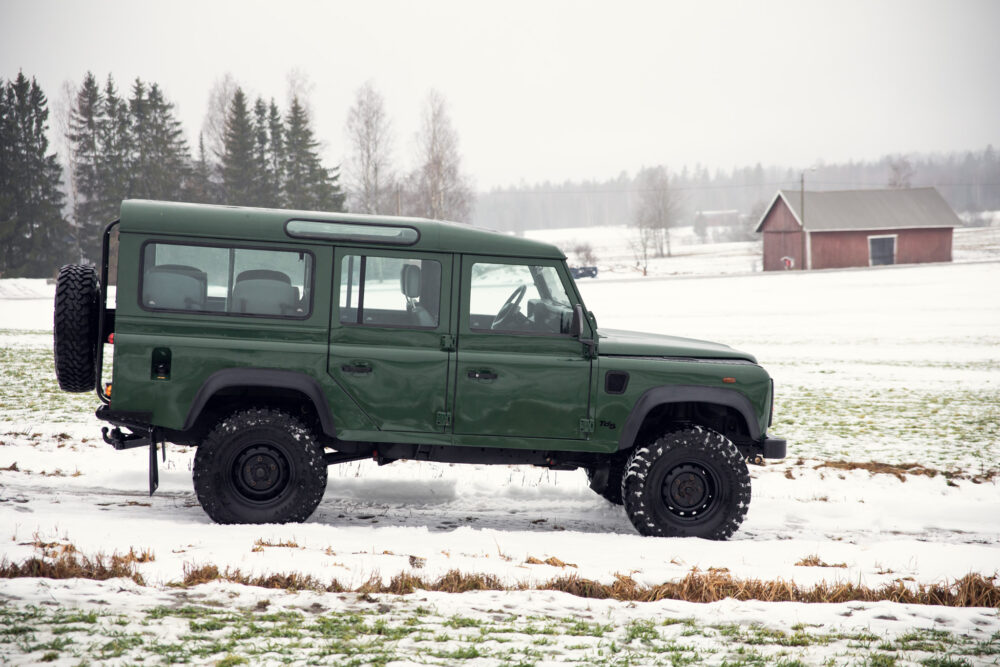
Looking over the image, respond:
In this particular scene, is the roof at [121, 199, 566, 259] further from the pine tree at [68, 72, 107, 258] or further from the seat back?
the pine tree at [68, 72, 107, 258]

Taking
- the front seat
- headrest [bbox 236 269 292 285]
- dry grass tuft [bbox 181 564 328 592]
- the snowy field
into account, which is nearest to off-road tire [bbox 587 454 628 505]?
the snowy field

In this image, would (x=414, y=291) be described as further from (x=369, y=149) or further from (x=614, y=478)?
(x=369, y=149)

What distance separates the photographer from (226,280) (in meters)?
6.29

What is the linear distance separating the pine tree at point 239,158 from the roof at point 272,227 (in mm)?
51059

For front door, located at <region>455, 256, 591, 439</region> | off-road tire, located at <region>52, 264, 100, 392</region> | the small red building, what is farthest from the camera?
the small red building

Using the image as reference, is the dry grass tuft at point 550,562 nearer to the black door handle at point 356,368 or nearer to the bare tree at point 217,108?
the black door handle at point 356,368

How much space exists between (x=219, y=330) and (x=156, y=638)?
9.03 feet

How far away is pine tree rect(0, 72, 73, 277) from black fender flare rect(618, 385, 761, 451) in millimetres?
57610

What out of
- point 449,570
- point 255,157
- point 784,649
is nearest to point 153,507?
point 449,570

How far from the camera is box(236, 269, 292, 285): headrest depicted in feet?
20.7

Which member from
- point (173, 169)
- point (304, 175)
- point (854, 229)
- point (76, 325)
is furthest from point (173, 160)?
point (76, 325)

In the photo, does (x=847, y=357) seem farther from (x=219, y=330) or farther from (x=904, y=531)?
(x=219, y=330)

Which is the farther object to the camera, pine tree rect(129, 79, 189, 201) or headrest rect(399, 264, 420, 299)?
pine tree rect(129, 79, 189, 201)

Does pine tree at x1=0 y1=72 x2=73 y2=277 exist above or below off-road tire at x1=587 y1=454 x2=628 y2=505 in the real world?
above
